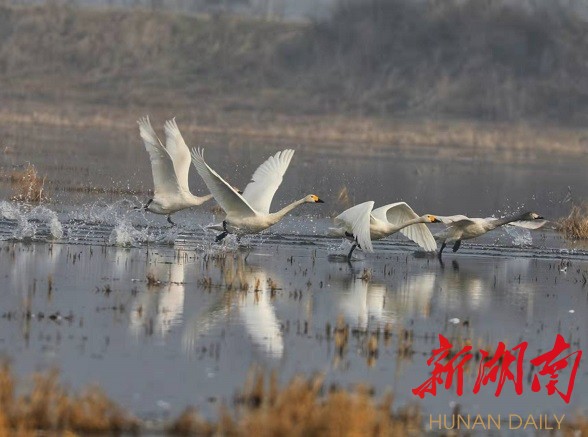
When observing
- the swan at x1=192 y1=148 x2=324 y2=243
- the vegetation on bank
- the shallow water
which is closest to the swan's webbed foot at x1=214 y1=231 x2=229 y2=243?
the swan at x1=192 y1=148 x2=324 y2=243

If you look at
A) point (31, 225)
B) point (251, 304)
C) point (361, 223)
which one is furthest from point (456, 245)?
point (251, 304)

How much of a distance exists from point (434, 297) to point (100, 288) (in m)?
3.51

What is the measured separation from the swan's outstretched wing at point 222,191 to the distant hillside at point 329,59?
49.0 m

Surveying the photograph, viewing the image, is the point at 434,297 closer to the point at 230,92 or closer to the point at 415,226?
the point at 415,226

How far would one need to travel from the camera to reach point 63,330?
12.1 meters

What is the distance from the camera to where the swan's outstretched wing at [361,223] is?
17.1 m

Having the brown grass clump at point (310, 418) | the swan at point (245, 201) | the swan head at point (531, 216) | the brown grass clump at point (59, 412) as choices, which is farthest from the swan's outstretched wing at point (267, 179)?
the brown grass clump at point (59, 412)

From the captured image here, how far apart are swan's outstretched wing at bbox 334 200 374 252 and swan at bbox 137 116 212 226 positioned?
3.10 metres

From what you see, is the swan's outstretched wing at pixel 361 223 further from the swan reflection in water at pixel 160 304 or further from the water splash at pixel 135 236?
the water splash at pixel 135 236

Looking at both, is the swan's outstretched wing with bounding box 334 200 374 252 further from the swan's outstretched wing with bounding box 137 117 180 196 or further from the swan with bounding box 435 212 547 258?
the swan's outstretched wing with bounding box 137 117 180 196

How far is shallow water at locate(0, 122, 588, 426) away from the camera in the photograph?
10875 mm

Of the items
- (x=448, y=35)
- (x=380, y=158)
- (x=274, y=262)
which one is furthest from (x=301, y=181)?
(x=448, y=35)

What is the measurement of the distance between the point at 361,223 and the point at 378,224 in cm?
70

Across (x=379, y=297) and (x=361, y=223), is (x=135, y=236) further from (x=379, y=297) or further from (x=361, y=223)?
(x=379, y=297)
